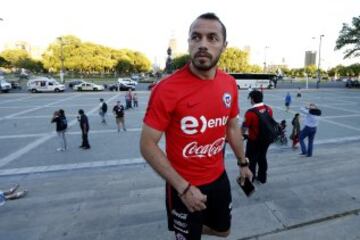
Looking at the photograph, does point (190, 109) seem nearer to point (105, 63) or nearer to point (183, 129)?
point (183, 129)

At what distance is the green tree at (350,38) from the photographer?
145 feet

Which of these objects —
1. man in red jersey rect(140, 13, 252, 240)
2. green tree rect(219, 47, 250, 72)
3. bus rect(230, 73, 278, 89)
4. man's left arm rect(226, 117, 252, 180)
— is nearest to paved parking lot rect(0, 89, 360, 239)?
man's left arm rect(226, 117, 252, 180)

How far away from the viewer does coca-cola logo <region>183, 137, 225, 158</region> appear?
1.79 m

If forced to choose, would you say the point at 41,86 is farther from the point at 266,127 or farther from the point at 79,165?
the point at 266,127

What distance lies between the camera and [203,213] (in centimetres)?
203

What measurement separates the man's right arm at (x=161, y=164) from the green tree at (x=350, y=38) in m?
51.7

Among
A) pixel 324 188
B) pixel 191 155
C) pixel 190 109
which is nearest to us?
pixel 190 109

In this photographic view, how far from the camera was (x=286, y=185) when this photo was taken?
470 cm

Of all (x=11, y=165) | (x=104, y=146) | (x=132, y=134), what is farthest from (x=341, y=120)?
(x=11, y=165)

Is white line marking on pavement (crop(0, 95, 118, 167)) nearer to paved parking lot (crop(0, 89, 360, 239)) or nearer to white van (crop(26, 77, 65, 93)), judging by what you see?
paved parking lot (crop(0, 89, 360, 239))

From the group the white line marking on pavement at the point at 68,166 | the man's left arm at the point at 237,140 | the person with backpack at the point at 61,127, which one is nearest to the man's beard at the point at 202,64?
the man's left arm at the point at 237,140

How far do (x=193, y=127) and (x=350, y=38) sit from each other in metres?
51.9

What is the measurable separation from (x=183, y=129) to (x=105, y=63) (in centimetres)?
6826

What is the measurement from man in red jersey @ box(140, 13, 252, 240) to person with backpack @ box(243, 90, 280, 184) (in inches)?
112
